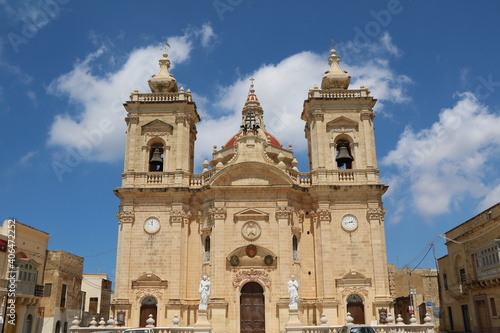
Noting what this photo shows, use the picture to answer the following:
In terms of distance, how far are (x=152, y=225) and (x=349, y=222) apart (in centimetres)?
1191

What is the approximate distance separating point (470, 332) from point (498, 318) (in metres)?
5.00

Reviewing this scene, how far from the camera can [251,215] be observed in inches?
1134

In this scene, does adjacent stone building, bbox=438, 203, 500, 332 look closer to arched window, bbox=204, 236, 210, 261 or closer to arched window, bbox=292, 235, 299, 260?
arched window, bbox=292, 235, 299, 260

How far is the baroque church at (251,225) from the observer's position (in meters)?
27.5

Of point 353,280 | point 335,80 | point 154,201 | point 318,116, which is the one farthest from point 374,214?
point 154,201

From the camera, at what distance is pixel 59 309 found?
104 ft

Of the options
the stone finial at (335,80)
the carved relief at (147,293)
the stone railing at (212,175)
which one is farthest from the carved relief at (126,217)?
the stone finial at (335,80)

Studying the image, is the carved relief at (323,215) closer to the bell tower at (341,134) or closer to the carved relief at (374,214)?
the bell tower at (341,134)

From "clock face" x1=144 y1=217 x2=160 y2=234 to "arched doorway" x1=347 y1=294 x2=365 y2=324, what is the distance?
1205 centimetres

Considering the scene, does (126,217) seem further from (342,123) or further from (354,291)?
(342,123)

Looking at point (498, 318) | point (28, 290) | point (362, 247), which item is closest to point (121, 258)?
point (28, 290)

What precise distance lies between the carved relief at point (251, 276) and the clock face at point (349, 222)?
18.4ft

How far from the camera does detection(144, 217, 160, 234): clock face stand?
95.7ft

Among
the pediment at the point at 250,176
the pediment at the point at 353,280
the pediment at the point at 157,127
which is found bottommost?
the pediment at the point at 353,280
